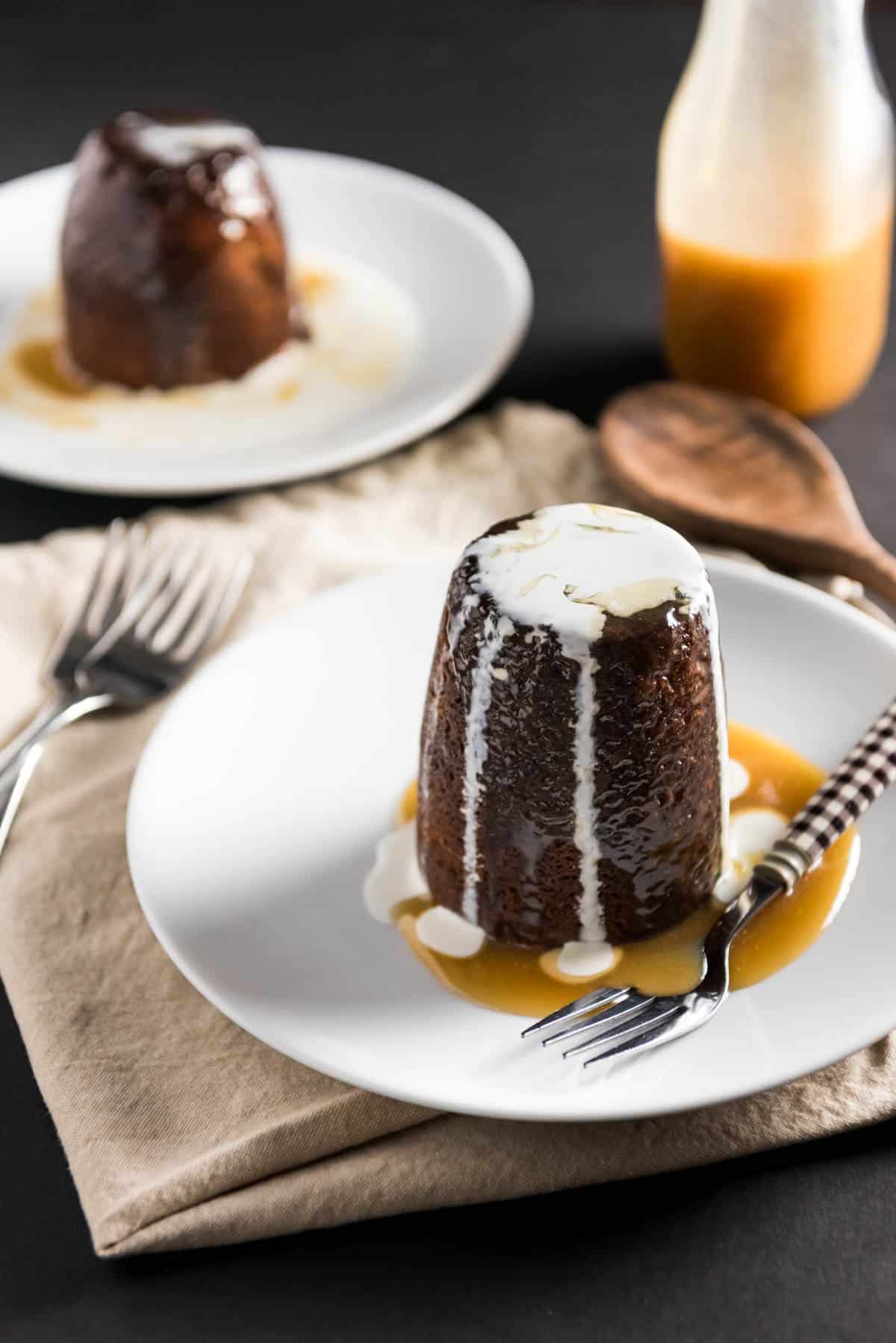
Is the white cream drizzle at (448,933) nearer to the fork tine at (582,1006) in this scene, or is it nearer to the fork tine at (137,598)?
the fork tine at (582,1006)

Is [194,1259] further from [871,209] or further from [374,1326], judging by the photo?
[871,209]

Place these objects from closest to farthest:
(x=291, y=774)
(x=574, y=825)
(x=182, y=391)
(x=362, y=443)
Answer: (x=574, y=825) < (x=291, y=774) < (x=362, y=443) < (x=182, y=391)

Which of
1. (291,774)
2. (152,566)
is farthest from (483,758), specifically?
(152,566)

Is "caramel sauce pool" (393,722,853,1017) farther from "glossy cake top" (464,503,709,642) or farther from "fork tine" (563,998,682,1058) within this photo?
"glossy cake top" (464,503,709,642)

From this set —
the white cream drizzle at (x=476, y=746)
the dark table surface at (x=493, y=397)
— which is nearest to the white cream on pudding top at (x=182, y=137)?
the dark table surface at (x=493, y=397)

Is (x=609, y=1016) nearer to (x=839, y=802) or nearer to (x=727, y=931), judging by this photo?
(x=727, y=931)

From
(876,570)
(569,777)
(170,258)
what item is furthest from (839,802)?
(170,258)

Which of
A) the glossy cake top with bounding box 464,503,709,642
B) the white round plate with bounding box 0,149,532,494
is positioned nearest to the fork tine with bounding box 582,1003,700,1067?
the glossy cake top with bounding box 464,503,709,642
